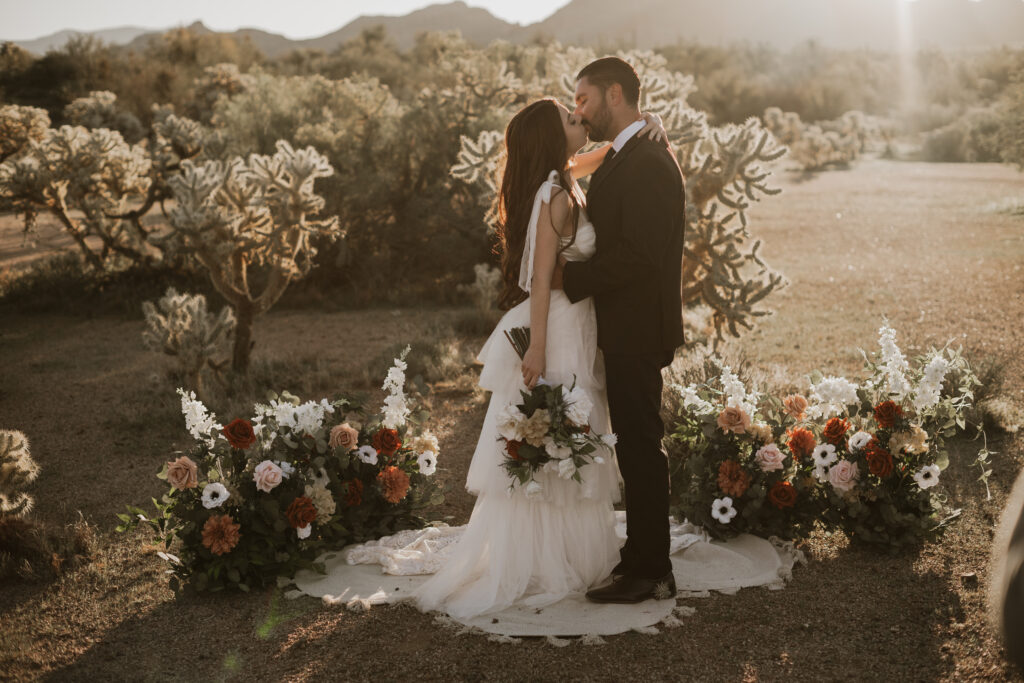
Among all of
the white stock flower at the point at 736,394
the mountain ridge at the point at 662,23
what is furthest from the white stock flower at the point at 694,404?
the mountain ridge at the point at 662,23

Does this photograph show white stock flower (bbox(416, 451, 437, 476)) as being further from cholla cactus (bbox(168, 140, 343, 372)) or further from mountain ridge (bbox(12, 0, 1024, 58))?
mountain ridge (bbox(12, 0, 1024, 58))

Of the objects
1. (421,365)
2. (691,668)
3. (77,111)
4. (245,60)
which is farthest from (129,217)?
(245,60)

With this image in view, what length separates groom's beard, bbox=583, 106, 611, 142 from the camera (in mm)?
3924

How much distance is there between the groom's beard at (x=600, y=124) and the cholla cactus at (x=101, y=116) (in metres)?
19.9

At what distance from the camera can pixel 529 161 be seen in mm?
3816

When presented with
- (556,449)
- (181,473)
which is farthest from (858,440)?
(181,473)

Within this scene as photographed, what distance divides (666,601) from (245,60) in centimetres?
3766

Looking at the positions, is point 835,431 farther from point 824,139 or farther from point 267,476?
point 824,139

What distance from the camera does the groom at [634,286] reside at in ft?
12.1

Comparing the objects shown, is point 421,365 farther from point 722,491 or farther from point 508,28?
point 508,28

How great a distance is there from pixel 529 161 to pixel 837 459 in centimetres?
234

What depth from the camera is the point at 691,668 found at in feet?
11.5

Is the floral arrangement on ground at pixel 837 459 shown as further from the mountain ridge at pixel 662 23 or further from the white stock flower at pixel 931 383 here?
the mountain ridge at pixel 662 23

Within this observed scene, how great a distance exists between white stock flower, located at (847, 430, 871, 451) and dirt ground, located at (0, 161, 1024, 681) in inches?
22.6
